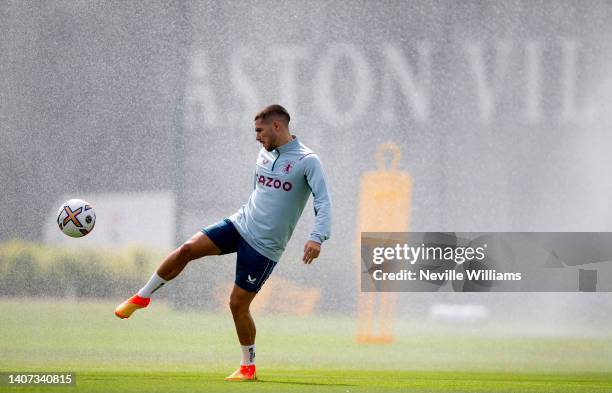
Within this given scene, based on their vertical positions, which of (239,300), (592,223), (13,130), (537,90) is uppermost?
(537,90)

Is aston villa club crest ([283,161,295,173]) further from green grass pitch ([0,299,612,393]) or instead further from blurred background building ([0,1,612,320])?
blurred background building ([0,1,612,320])

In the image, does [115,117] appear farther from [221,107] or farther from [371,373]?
[371,373]

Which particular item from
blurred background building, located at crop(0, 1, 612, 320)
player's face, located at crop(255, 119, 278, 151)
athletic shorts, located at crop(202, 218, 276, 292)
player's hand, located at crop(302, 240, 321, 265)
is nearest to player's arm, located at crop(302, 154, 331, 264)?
player's hand, located at crop(302, 240, 321, 265)

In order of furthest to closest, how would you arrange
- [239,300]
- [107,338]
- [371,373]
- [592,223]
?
[592,223], [107,338], [371,373], [239,300]

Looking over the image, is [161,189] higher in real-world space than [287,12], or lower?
lower

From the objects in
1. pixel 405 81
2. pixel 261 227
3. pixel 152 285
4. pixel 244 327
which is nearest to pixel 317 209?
pixel 261 227

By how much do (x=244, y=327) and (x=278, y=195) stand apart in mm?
1004

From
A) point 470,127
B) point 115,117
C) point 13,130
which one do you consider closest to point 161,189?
point 115,117

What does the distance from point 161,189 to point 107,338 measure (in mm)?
2003

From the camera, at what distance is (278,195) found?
281 inches

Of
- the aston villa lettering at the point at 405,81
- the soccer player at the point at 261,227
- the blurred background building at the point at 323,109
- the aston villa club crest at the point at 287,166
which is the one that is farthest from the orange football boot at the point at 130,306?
the aston villa lettering at the point at 405,81

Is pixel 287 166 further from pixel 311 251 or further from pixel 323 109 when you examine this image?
pixel 323 109

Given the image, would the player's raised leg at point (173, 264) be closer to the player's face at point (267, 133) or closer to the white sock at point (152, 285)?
the white sock at point (152, 285)

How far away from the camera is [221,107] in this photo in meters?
12.0
